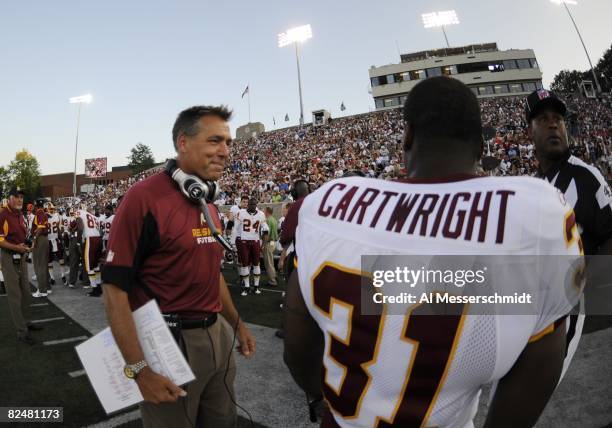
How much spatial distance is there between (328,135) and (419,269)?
117ft

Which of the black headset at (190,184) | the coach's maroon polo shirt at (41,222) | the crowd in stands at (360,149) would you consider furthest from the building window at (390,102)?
the black headset at (190,184)

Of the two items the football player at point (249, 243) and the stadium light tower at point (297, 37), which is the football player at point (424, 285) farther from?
the stadium light tower at point (297, 37)

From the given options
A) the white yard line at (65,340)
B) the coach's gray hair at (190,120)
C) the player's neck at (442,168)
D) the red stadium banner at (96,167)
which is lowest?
the white yard line at (65,340)

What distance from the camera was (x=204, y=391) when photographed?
204 centimetres

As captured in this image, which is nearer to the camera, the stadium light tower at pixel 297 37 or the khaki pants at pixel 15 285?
the khaki pants at pixel 15 285

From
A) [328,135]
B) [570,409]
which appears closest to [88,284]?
[570,409]

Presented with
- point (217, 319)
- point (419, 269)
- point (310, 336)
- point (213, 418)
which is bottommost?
point (213, 418)

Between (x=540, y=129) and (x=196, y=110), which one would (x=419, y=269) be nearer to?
(x=196, y=110)

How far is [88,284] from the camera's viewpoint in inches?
423

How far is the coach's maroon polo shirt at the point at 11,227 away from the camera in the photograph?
226 inches

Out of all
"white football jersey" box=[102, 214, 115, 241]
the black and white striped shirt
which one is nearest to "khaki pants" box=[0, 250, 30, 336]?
"white football jersey" box=[102, 214, 115, 241]

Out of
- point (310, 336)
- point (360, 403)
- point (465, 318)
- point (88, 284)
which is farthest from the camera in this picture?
point (88, 284)

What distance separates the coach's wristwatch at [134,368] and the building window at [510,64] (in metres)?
65.4
